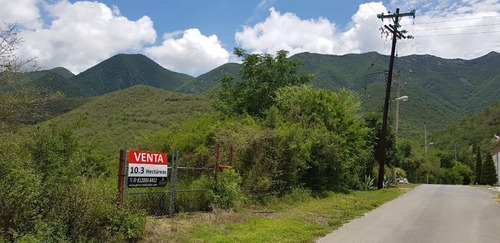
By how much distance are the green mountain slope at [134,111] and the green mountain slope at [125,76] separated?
38.1 m

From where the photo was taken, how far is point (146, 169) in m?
9.09

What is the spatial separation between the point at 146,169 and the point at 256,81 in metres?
19.7

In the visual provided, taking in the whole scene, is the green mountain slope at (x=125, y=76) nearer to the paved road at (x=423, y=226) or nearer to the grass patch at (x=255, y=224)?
the grass patch at (x=255, y=224)

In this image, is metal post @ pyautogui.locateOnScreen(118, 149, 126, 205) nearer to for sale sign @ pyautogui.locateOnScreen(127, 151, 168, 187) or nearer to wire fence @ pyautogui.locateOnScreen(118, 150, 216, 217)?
wire fence @ pyautogui.locateOnScreen(118, 150, 216, 217)

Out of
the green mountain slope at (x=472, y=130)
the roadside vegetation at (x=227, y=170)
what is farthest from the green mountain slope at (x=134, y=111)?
the green mountain slope at (x=472, y=130)

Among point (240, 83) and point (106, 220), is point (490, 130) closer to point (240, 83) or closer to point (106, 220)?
point (240, 83)

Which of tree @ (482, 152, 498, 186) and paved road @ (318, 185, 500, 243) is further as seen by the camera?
tree @ (482, 152, 498, 186)

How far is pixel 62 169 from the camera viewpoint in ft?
26.6

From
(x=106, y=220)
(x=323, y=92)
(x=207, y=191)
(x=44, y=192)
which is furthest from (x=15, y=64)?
(x=323, y=92)

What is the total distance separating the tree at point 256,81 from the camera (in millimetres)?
26734

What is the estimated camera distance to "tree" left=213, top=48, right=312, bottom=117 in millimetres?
26734

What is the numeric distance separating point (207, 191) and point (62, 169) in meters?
4.38

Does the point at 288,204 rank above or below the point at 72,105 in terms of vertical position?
below

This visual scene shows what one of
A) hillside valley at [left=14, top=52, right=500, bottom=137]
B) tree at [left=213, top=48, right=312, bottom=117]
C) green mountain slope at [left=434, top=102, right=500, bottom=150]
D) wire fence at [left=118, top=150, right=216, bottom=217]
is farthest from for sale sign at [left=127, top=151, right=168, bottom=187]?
green mountain slope at [left=434, top=102, right=500, bottom=150]
